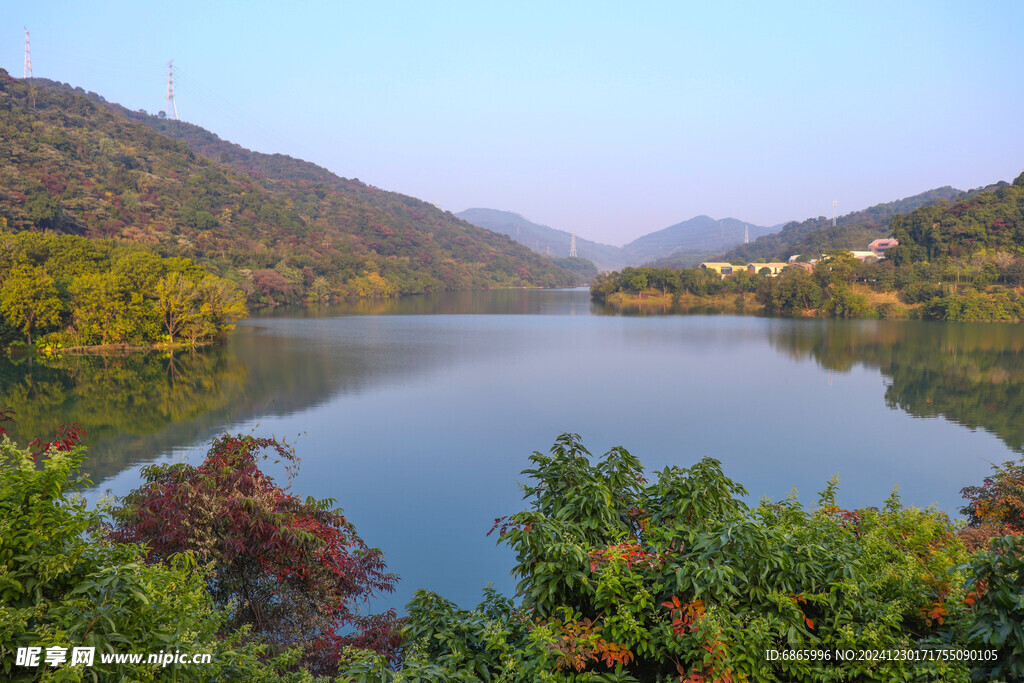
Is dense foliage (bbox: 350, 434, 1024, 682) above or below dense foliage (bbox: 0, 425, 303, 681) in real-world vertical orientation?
below

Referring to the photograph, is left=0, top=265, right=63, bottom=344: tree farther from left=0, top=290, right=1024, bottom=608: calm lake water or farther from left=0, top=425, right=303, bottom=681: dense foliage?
left=0, top=425, right=303, bottom=681: dense foliage

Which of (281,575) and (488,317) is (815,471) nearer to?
(281,575)

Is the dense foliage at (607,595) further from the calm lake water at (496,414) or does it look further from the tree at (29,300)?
the tree at (29,300)

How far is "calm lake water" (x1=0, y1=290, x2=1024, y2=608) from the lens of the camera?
34.3 ft

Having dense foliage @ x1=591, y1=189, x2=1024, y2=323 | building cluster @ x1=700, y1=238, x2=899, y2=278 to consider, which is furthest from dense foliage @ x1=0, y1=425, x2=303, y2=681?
building cluster @ x1=700, y1=238, x2=899, y2=278

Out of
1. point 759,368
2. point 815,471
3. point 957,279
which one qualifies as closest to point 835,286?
Answer: point 957,279

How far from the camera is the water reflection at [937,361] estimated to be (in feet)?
55.5

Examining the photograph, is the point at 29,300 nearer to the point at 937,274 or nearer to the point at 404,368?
the point at 404,368

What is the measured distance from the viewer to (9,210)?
39938 mm

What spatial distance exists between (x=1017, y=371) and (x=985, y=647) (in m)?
25.8

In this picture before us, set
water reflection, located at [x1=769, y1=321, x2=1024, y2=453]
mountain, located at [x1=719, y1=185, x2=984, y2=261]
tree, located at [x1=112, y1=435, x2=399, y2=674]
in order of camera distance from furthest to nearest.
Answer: mountain, located at [x1=719, y1=185, x2=984, y2=261]
water reflection, located at [x1=769, y1=321, x2=1024, y2=453]
tree, located at [x1=112, y1=435, x2=399, y2=674]

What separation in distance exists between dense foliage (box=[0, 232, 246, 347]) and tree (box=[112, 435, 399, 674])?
78.4 ft

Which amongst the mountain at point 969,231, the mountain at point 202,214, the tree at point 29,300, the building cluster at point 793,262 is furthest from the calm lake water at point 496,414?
the building cluster at point 793,262

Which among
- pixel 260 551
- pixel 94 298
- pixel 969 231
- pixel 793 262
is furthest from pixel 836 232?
pixel 260 551
